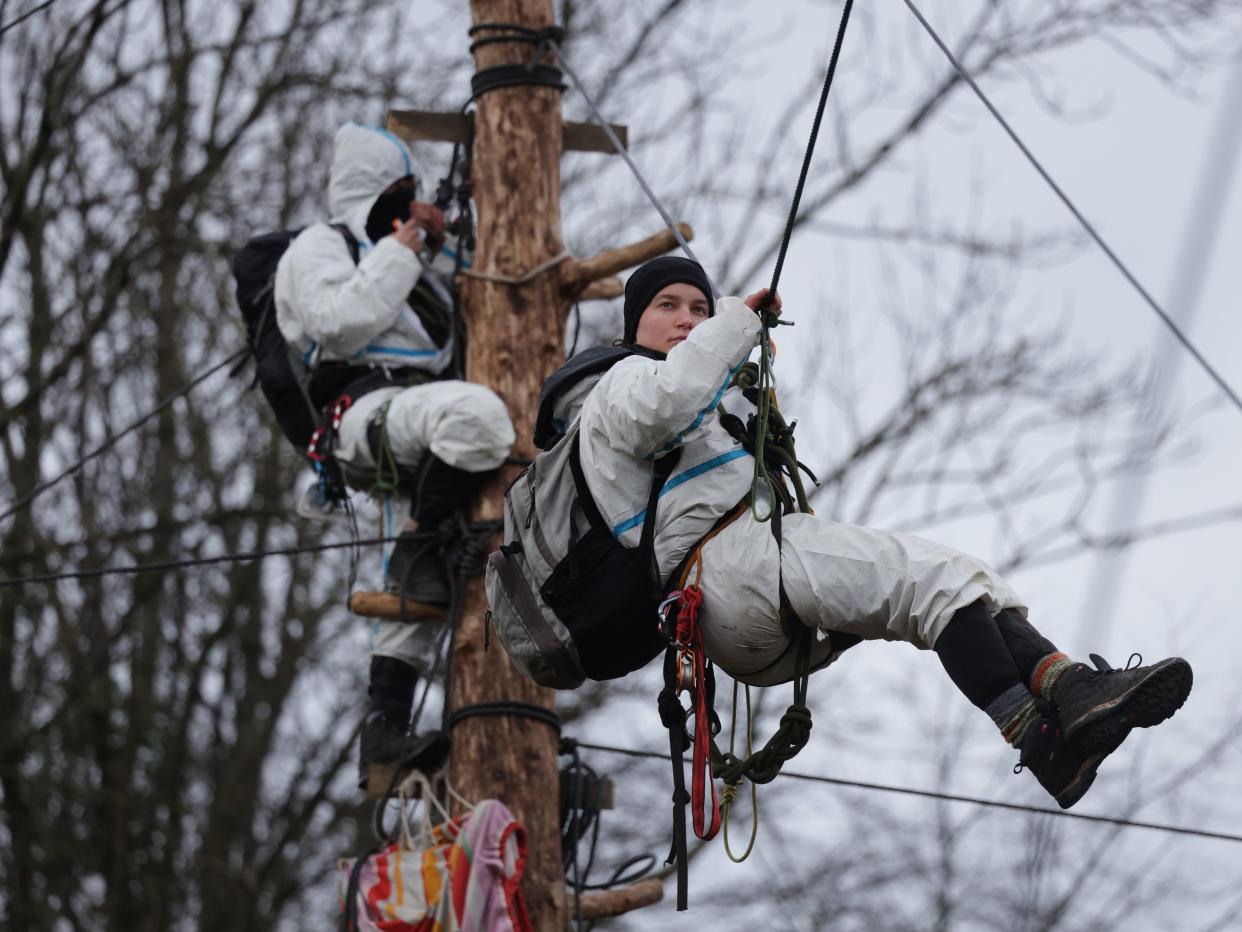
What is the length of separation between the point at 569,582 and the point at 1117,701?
1250 mm

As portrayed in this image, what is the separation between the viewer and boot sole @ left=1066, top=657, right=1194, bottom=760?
3.90m

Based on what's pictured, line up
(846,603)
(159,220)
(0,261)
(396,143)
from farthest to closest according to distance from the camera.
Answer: (159,220), (0,261), (396,143), (846,603)

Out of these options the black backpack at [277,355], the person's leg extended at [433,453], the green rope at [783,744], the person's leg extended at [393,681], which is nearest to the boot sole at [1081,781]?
the green rope at [783,744]

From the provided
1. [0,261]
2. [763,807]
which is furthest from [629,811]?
[0,261]

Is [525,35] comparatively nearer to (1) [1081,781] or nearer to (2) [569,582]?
(2) [569,582]

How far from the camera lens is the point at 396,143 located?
674 cm

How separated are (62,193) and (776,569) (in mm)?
9060

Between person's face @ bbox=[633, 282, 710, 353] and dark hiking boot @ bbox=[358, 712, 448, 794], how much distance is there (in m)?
1.73

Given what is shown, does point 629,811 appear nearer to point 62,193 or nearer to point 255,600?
point 255,600

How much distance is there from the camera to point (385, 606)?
6.20 meters

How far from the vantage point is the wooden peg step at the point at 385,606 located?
6.20 metres

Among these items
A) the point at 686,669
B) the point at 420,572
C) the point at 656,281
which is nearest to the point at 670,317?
the point at 656,281

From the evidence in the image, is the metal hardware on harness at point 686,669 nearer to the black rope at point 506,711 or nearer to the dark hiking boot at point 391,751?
the black rope at point 506,711

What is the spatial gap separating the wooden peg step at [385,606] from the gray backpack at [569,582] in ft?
4.75
